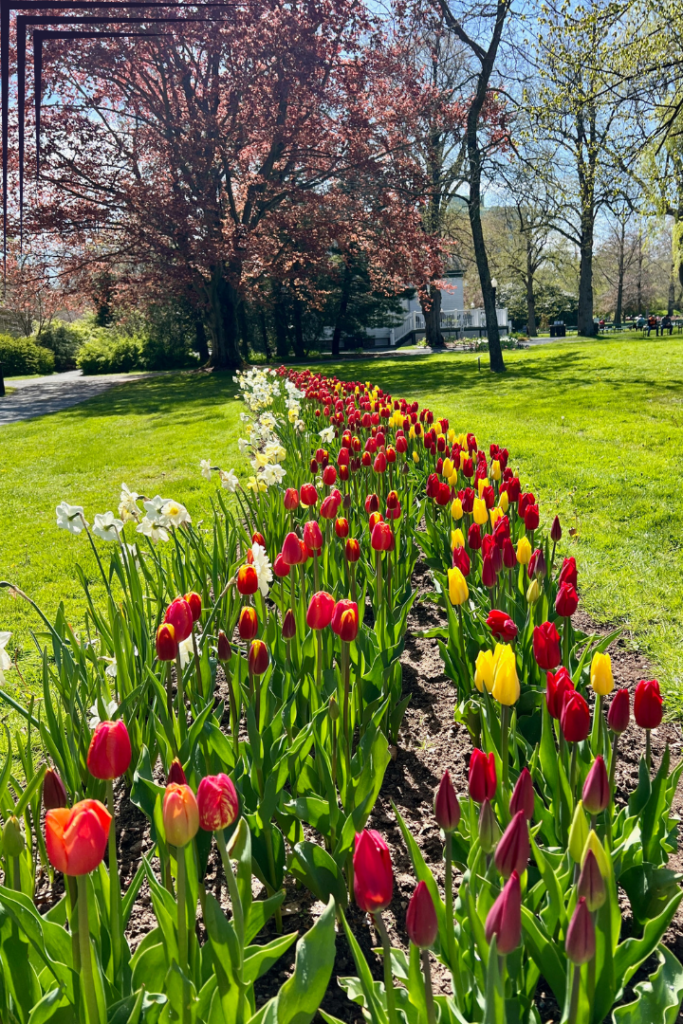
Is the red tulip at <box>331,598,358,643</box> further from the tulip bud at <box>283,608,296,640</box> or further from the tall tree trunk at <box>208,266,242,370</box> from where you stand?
the tall tree trunk at <box>208,266,242,370</box>

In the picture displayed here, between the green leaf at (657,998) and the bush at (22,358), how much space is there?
120ft

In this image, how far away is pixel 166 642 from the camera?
6.04 feet

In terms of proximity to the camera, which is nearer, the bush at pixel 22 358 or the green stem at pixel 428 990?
the green stem at pixel 428 990

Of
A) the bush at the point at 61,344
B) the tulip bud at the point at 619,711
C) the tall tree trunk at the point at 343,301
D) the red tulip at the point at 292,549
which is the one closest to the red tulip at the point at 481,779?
the tulip bud at the point at 619,711

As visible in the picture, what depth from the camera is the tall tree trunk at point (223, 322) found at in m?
24.4

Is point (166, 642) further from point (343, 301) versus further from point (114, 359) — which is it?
point (114, 359)

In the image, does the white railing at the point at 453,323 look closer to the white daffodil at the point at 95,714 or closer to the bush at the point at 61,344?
the bush at the point at 61,344

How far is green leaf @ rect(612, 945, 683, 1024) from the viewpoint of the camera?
1.27 m

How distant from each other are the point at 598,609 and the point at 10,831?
10.5 feet

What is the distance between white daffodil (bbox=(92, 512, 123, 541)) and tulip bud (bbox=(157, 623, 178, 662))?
3.27 feet

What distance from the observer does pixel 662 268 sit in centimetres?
6384

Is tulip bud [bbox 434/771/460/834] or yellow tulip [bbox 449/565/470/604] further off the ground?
yellow tulip [bbox 449/565/470/604]

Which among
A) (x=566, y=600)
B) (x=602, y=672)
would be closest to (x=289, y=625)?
(x=566, y=600)

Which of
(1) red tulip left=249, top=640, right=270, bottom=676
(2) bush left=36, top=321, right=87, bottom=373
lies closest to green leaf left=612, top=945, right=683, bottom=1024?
(1) red tulip left=249, top=640, right=270, bottom=676
